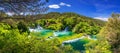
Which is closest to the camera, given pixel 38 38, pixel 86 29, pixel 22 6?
pixel 22 6

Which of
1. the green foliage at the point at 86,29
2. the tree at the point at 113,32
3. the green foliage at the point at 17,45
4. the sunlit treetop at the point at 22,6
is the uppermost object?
the sunlit treetop at the point at 22,6

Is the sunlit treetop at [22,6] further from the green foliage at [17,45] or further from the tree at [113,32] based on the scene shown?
the tree at [113,32]

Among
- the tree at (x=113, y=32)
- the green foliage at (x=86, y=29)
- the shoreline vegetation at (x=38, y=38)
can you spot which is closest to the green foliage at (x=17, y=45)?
the shoreline vegetation at (x=38, y=38)

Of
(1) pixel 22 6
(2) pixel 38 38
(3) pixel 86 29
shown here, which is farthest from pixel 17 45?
(3) pixel 86 29

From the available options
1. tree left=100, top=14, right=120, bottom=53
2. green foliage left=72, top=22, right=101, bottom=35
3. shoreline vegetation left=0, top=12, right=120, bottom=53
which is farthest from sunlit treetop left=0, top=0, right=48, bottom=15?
green foliage left=72, top=22, right=101, bottom=35

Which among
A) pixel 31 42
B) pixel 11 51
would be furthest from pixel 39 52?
pixel 11 51

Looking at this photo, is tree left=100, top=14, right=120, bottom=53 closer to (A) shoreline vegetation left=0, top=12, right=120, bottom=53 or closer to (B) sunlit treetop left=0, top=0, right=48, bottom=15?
(A) shoreline vegetation left=0, top=12, right=120, bottom=53

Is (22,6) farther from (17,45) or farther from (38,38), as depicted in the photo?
(38,38)

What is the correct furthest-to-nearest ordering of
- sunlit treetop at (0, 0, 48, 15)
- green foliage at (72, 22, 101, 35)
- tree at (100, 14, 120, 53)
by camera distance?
green foliage at (72, 22, 101, 35) → tree at (100, 14, 120, 53) → sunlit treetop at (0, 0, 48, 15)
